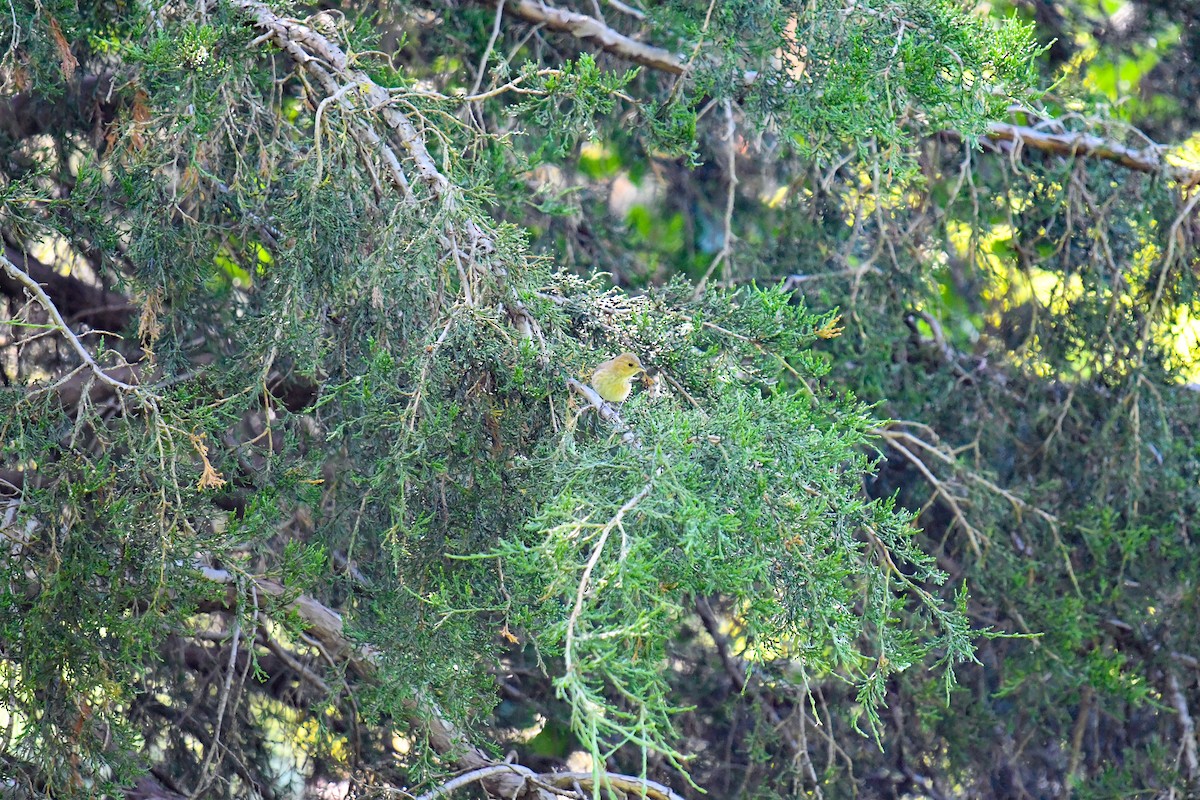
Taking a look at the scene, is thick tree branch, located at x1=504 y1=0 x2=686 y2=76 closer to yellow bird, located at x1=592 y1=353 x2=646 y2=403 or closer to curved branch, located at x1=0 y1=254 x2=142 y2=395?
yellow bird, located at x1=592 y1=353 x2=646 y2=403

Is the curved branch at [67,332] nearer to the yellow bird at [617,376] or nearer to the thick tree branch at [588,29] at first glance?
the yellow bird at [617,376]

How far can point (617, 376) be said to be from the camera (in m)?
3.15

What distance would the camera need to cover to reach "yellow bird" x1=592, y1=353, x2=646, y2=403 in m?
3.10

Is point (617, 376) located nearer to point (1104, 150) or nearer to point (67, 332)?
point (67, 332)

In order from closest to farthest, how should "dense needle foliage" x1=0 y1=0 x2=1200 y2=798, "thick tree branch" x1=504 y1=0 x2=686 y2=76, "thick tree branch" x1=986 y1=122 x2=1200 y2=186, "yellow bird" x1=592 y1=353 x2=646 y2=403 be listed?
"dense needle foliage" x1=0 y1=0 x2=1200 y2=798
"yellow bird" x1=592 y1=353 x2=646 y2=403
"thick tree branch" x1=504 y1=0 x2=686 y2=76
"thick tree branch" x1=986 y1=122 x2=1200 y2=186

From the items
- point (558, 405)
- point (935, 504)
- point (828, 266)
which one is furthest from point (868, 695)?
point (935, 504)

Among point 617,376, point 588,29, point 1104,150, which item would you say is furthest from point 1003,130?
point 617,376

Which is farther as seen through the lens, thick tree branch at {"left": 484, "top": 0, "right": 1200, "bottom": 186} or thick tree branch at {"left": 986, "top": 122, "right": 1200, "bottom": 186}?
thick tree branch at {"left": 986, "top": 122, "right": 1200, "bottom": 186}

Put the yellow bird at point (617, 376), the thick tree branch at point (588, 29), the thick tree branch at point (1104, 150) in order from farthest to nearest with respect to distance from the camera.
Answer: the thick tree branch at point (1104, 150), the thick tree branch at point (588, 29), the yellow bird at point (617, 376)

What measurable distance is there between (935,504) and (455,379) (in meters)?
3.70

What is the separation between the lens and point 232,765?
4.68 meters

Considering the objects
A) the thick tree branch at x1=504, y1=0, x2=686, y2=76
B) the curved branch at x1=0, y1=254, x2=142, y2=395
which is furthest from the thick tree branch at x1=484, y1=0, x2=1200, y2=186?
the curved branch at x1=0, y1=254, x2=142, y2=395

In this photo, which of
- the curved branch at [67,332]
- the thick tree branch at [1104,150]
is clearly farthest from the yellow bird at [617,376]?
the thick tree branch at [1104,150]

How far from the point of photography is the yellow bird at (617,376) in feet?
10.2
